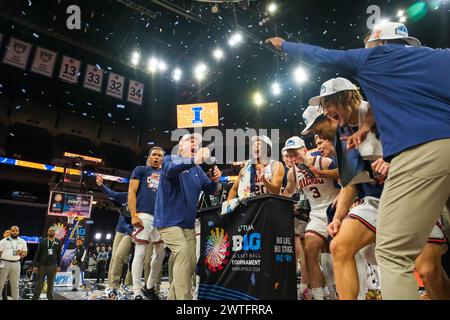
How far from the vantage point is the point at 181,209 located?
3686 mm

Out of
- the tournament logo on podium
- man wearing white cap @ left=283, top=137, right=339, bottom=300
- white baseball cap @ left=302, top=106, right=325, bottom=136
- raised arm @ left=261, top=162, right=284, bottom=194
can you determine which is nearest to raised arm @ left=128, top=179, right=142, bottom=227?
the tournament logo on podium

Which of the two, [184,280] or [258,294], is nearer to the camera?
[258,294]

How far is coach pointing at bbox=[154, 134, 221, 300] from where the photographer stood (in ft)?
10.9

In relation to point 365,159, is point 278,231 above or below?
below

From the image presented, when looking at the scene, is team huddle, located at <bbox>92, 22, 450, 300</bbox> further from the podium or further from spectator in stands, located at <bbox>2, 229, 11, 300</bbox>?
spectator in stands, located at <bbox>2, 229, 11, 300</bbox>

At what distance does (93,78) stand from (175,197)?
18456 mm

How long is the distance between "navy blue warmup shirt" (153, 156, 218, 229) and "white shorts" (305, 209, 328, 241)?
1357mm

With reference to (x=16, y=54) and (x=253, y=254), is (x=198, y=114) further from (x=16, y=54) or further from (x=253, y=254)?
(x=16, y=54)

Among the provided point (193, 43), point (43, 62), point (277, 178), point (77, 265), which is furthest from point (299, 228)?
point (43, 62)

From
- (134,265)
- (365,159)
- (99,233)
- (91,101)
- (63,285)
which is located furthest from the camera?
(99,233)
